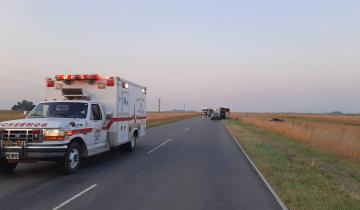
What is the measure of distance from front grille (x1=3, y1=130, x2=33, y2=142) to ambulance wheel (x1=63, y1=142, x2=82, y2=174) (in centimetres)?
102

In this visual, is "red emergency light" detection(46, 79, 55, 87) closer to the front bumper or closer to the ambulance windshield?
the ambulance windshield

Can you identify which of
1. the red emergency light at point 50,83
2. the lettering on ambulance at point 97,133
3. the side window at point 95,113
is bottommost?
the lettering on ambulance at point 97,133

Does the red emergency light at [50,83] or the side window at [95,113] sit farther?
the red emergency light at [50,83]

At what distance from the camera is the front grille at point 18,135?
1060cm

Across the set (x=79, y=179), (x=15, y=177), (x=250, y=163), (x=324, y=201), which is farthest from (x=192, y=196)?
(x=250, y=163)

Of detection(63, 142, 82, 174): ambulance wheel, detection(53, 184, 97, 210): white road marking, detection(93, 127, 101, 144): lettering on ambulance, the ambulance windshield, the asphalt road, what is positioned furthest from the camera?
detection(93, 127, 101, 144): lettering on ambulance

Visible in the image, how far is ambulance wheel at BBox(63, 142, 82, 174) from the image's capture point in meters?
10.9

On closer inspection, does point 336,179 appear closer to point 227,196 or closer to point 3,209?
point 227,196

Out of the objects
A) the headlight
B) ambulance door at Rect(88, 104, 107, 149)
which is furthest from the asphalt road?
the headlight

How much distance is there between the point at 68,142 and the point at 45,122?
31.1 inches

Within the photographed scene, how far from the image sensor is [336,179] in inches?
438

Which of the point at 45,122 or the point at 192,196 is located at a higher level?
the point at 45,122

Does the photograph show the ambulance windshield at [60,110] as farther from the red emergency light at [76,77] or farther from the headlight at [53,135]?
the headlight at [53,135]

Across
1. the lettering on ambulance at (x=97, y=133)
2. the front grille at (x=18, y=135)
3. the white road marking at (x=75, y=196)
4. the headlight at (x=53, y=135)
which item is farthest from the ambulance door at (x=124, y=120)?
the white road marking at (x=75, y=196)
